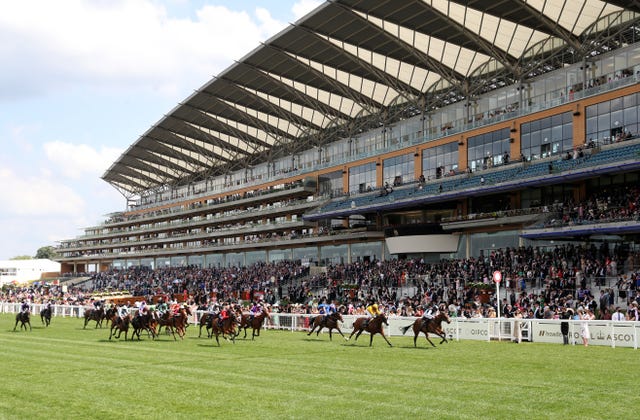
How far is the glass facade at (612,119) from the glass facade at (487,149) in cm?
718

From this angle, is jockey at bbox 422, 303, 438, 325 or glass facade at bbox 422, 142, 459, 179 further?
glass facade at bbox 422, 142, 459, 179

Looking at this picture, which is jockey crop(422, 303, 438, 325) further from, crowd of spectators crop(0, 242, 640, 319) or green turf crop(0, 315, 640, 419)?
crowd of spectators crop(0, 242, 640, 319)

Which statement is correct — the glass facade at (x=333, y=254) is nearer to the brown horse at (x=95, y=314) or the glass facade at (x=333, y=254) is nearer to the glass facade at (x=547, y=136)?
the glass facade at (x=547, y=136)

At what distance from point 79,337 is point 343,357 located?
43.1 feet

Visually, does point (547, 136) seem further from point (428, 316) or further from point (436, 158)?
point (428, 316)

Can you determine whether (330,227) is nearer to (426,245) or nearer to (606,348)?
(426,245)

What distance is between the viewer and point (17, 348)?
2159 cm

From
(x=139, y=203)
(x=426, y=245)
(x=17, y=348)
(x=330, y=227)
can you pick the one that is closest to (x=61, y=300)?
(x=330, y=227)

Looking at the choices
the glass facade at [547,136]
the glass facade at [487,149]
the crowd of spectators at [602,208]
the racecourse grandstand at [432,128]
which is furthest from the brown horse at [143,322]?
the glass facade at [487,149]

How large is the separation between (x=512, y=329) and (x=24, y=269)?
122 metres

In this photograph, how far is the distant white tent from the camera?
417 feet

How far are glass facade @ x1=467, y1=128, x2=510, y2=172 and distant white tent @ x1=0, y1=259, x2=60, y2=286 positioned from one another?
96979 millimetres

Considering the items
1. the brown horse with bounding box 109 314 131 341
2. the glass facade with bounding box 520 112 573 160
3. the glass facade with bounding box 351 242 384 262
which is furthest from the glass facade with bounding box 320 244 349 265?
the brown horse with bounding box 109 314 131 341

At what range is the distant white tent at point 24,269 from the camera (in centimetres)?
12706
